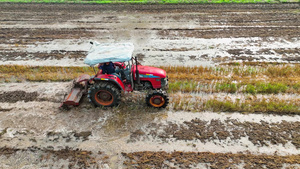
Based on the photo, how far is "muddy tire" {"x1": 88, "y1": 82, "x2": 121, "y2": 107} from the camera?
5.68 meters

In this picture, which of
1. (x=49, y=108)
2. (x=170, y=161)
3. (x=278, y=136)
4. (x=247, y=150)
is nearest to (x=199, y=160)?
(x=170, y=161)

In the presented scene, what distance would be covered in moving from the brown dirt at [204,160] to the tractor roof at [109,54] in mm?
2529

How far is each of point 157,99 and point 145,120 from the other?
729 millimetres

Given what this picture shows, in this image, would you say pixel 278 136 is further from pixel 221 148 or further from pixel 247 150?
pixel 221 148

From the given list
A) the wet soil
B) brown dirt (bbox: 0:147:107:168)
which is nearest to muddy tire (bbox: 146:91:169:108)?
brown dirt (bbox: 0:147:107:168)

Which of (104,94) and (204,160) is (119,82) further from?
(204,160)

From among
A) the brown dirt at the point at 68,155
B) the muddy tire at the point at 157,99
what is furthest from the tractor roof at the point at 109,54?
the brown dirt at the point at 68,155

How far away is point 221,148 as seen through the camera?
4836 mm

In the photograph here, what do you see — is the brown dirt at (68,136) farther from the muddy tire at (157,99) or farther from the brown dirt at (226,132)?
the muddy tire at (157,99)

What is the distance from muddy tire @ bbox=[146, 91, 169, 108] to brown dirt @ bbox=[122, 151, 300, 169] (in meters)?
1.60

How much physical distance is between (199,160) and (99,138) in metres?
2.59

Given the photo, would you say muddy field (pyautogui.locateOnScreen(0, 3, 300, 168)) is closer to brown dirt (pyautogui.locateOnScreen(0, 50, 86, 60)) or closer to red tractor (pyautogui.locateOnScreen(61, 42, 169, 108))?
brown dirt (pyautogui.locateOnScreen(0, 50, 86, 60))

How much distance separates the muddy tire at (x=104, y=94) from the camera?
568cm

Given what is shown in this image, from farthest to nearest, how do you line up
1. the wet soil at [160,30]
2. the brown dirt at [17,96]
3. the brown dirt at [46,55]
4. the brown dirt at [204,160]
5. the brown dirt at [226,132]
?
the wet soil at [160,30], the brown dirt at [46,55], the brown dirt at [17,96], the brown dirt at [226,132], the brown dirt at [204,160]
